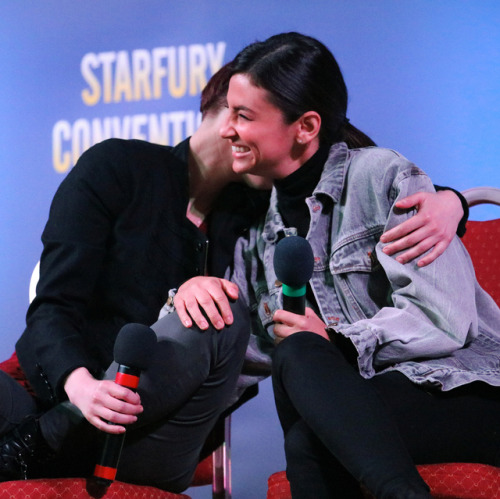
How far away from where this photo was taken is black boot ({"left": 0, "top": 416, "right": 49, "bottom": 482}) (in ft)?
2.97

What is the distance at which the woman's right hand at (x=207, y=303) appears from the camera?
0.91m

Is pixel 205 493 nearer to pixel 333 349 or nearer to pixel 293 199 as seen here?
pixel 293 199

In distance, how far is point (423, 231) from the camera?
98cm

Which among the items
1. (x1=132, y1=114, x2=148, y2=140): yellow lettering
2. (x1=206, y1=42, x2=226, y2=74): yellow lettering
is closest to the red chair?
(x1=206, y1=42, x2=226, y2=74): yellow lettering

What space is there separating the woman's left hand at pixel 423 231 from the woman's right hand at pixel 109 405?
0.39 metres

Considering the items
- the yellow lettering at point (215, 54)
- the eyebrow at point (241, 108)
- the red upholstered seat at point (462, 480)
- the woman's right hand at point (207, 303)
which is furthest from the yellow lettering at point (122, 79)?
the red upholstered seat at point (462, 480)

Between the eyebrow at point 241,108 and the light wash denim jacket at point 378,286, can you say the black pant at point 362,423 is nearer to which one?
the light wash denim jacket at point 378,286

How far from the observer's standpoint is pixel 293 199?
1167mm

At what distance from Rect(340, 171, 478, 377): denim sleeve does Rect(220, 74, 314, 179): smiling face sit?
0.85ft

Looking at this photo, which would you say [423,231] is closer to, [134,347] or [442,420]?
[442,420]

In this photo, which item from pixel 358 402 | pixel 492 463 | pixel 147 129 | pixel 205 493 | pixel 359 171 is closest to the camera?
pixel 358 402

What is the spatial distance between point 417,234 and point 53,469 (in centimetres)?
56

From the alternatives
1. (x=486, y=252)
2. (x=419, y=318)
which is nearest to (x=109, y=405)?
(x=419, y=318)

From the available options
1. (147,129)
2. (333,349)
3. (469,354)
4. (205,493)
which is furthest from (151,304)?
(147,129)
